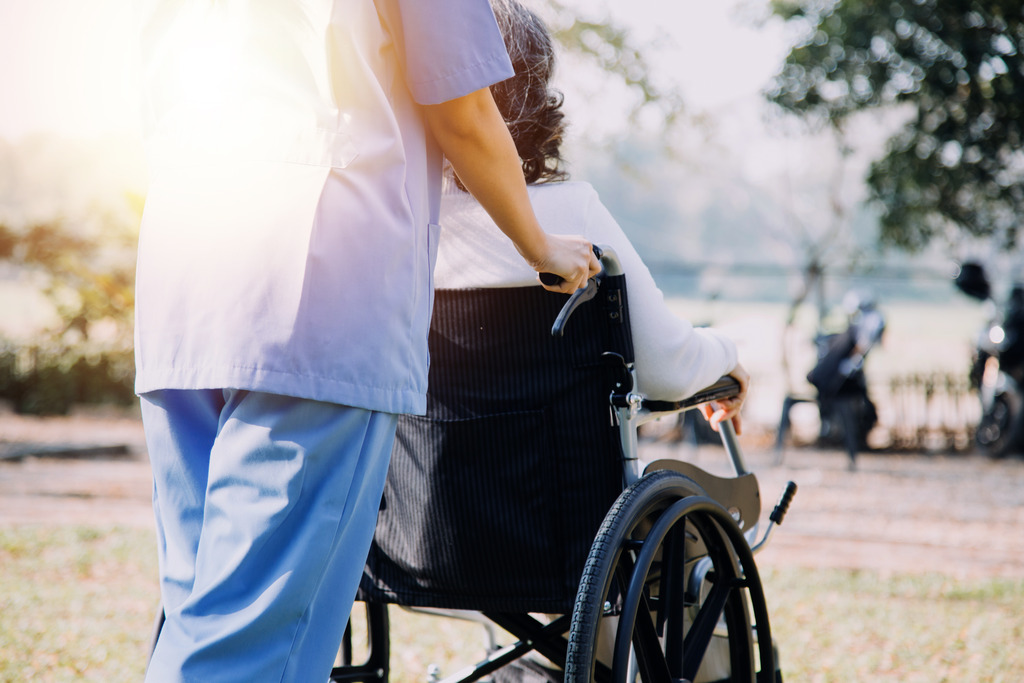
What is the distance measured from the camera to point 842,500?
301 inches

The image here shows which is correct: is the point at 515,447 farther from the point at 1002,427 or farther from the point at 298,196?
the point at 1002,427

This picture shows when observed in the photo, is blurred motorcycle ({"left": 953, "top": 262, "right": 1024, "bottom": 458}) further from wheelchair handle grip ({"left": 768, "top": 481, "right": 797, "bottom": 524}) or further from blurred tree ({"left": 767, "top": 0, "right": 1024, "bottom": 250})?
wheelchair handle grip ({"left": 768, "top": 481, "right": 797, "bottom": 524})

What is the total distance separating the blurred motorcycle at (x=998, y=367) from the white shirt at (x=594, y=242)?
927 centimetres

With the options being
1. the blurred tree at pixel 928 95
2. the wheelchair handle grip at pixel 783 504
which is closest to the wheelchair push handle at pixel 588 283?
the wheelchair handle grip at pixel 783 504

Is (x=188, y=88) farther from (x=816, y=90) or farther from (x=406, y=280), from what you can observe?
(x=816, y=90)

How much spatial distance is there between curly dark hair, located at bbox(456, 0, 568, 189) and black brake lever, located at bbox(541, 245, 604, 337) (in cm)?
25

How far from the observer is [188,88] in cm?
130

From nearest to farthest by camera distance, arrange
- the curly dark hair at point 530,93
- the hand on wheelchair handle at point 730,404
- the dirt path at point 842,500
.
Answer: the curly dark hair at point 530,93
the hand on wheelchair handle at point 730,404
the dirt path at point 842,500

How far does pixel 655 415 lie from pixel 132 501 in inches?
235

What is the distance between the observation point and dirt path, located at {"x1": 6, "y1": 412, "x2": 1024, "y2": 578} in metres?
5.65

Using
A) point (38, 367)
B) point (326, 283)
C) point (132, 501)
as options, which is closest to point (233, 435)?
point (326, 283)

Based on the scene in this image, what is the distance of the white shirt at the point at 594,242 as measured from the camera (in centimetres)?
173

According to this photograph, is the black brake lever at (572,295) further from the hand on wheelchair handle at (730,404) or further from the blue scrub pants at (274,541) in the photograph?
the hand on wheelchair handle at (730,404)

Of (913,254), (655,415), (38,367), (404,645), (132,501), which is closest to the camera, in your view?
(655,415)
